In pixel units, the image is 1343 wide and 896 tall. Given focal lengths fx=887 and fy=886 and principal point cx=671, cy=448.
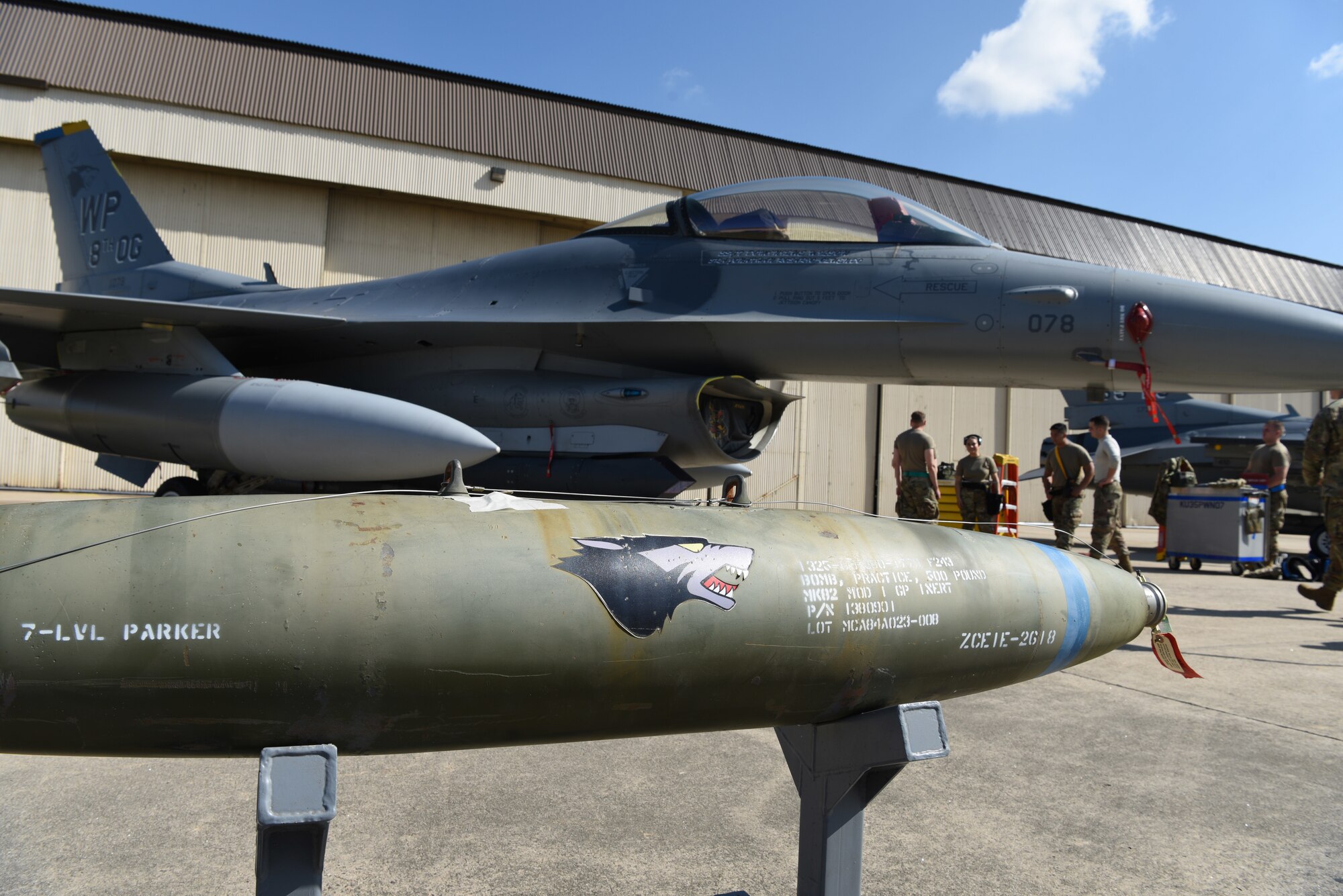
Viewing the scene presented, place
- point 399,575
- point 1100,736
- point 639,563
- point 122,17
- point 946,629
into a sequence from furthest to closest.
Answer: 1. point 122,17
2. point 1100,736
3. point 946,629
4. point 639,563
5. point 399,575

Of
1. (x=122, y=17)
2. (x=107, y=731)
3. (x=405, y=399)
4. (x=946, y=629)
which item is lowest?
(x=107, y=731)

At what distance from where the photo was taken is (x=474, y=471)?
680 cm

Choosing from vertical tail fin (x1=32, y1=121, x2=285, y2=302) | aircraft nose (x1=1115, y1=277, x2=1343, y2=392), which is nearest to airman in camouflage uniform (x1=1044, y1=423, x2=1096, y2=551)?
aircraft nose (x1=1115, y1=277, x2=1343, y2=392)

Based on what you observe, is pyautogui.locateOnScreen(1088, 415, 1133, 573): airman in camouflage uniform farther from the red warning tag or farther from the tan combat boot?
the red warning tag

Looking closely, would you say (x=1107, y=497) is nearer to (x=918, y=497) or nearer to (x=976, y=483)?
(x=976, y=483)

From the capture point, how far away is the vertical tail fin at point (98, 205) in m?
9.07

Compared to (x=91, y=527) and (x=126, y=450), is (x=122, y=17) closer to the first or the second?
(x=126, y=450)

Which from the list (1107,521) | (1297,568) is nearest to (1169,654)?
(1107,521)

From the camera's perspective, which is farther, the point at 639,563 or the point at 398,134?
the point at 398,134

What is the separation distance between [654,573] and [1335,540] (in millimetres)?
7160

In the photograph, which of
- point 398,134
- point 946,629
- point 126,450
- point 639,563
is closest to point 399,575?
point 639,563

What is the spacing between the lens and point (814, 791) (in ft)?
7.71

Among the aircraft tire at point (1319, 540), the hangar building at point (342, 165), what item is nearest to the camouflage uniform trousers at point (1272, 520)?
the aircraft tire at point (1319, 540)

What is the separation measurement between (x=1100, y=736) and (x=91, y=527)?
375 cm
